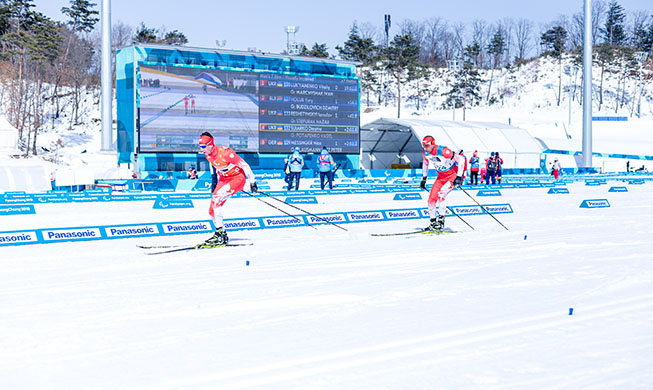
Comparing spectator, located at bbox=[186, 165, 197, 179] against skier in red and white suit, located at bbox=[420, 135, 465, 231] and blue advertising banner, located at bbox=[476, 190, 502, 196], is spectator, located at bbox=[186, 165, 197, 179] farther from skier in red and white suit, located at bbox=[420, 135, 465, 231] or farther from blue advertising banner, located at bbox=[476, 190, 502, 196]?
skier in red and white suit, located at bbox=[420, 135, 465, 231]

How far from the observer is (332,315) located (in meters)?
6.09

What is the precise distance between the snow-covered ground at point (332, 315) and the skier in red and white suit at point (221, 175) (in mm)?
520

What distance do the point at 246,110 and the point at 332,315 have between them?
2963 centimetres

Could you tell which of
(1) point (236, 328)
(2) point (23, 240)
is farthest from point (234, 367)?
(2) point (23, 240)

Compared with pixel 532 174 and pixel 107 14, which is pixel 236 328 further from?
pixel 532 174

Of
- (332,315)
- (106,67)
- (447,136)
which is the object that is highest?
(106,67)

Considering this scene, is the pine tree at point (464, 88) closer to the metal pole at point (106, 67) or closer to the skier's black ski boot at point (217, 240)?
the metal pole at point (106, 67)

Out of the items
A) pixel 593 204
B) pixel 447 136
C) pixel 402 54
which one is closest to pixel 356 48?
pixel 402 54

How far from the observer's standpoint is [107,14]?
35781mm

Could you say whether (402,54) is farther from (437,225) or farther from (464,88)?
(437,225)

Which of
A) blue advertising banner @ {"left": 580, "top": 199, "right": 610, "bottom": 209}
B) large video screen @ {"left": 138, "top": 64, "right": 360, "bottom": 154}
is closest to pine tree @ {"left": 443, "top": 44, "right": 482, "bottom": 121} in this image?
large video screen @ {"left": 138, "top": 64, "right": 360, "bottom": 154}

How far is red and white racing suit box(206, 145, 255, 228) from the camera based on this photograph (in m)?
10.7

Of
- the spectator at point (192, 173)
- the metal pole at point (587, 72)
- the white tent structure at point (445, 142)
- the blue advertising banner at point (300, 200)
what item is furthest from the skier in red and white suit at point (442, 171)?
the metal pole at point (587, 72)

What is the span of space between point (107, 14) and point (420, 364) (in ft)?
114
